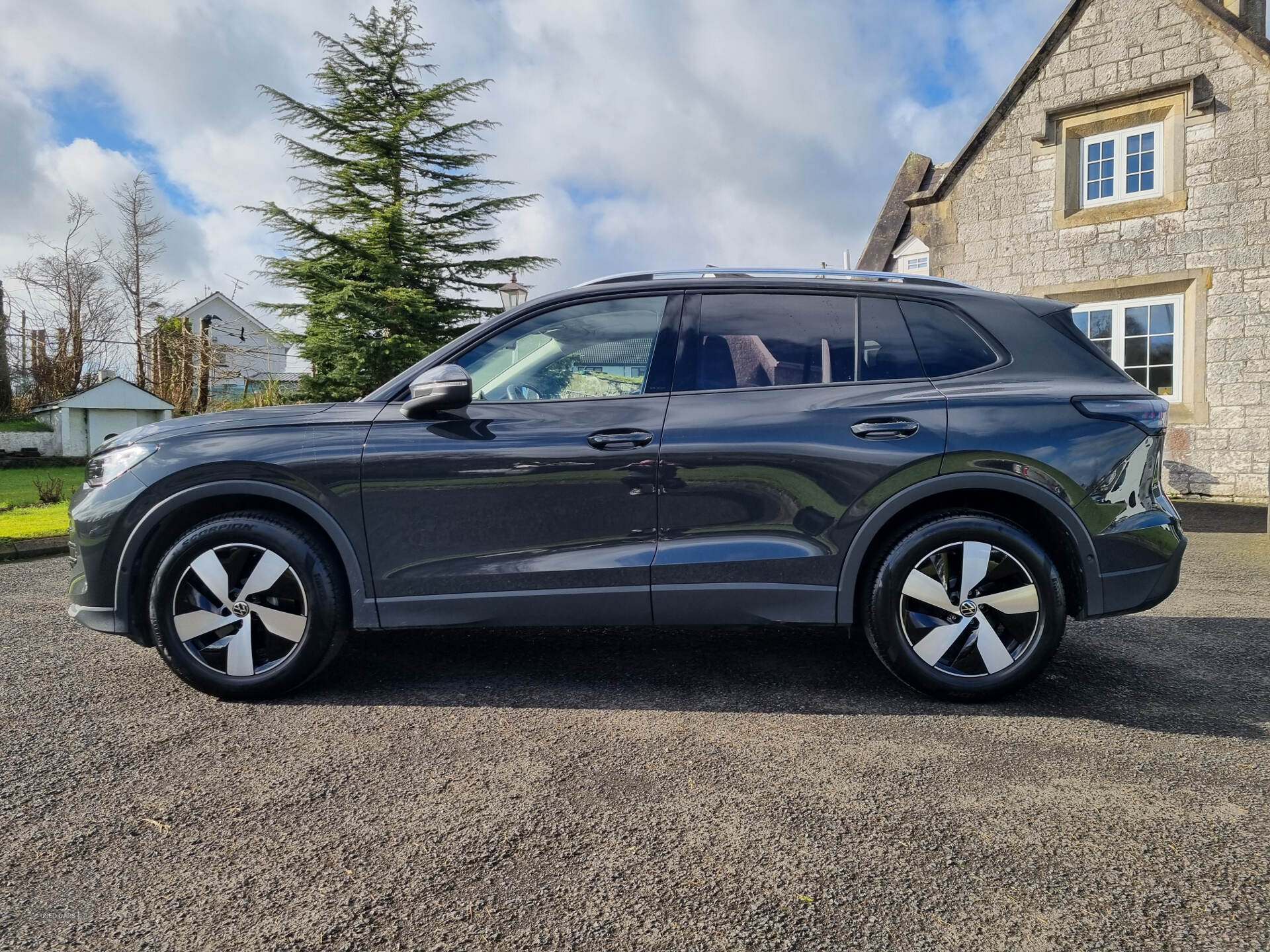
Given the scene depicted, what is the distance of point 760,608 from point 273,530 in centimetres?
203

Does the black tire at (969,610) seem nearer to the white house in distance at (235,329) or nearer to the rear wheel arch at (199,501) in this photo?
the rear wheel arch at (199,501)

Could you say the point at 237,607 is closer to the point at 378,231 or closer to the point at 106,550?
the point at 106,550

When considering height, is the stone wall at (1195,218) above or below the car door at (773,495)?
above

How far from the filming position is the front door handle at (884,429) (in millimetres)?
3607

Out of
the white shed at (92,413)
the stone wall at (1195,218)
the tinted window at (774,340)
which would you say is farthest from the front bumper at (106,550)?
the white shed at (92,413)

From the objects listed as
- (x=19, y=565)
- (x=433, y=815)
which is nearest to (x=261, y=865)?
(x=433, y=815)

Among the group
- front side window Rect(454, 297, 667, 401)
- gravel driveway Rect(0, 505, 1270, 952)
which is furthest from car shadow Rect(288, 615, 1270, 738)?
front side window Rect(454, 297, 667, 401)

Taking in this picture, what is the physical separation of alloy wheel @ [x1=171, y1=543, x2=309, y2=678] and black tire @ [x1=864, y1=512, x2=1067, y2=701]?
2415 mm

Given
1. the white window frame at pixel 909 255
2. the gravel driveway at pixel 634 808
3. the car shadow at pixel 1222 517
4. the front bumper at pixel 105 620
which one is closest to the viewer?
the gravel driveway at pixel 634 808

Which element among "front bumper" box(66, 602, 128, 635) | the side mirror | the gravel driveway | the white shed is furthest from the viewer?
the white shed

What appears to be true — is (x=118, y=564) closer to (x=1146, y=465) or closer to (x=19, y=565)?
(x=1146, y=465)

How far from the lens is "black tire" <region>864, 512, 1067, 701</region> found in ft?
11.6

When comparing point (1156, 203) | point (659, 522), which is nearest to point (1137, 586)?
point (659, 522)

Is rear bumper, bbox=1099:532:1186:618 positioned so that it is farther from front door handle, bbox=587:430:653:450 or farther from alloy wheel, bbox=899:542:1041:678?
front door handle, bbox=587:430:653:450
